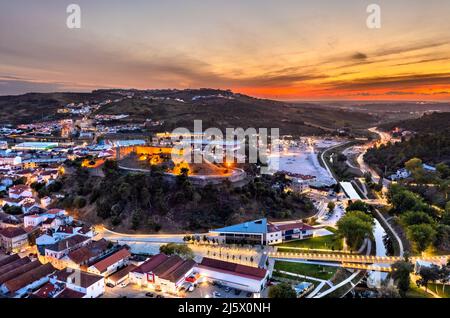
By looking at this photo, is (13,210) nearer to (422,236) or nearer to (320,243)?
(320,243)

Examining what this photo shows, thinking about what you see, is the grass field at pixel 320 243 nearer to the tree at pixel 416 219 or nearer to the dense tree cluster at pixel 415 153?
the tree at pixel 416 219

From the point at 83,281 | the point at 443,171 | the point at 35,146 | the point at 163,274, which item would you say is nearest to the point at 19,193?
the point at 83,281

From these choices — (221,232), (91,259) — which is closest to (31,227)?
(91,259)

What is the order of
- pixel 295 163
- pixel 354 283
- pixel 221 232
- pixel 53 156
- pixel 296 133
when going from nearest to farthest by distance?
pixel 354 283 → pixel 221 232 → pixel 53 156 → pixel 295 163 → pixel 296 133

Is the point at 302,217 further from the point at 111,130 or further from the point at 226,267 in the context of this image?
the point at 111,130

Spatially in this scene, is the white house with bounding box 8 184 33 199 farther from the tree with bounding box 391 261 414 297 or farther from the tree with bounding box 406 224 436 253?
the tree with bounding box 406 224 436 253
